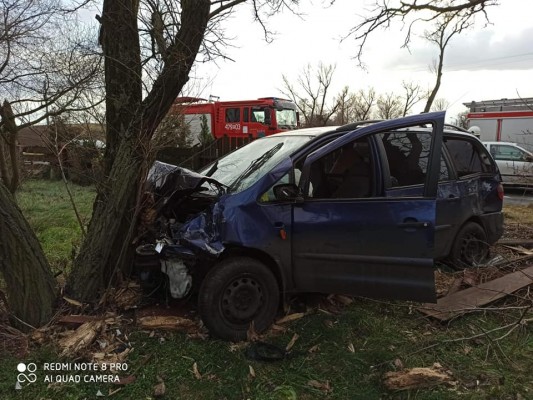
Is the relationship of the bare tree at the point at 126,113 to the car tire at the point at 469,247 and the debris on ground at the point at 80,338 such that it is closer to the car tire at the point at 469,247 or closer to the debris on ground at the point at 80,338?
the debris on ground at the point at 80,338

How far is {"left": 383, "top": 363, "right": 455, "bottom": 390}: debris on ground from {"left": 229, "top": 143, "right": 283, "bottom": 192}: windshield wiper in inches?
77.6

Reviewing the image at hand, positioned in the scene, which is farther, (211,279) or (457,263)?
(457,263)

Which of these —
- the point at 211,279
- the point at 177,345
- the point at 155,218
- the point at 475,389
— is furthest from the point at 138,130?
the point at 475,389

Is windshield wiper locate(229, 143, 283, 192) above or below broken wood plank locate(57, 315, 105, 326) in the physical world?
above

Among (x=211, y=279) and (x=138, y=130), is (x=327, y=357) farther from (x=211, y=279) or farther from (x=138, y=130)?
(x=138, y=130)

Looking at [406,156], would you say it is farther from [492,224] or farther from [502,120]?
[502,120]

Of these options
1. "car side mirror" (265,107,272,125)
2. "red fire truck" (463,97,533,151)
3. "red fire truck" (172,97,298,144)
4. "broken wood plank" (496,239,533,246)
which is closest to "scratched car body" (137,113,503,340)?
"broken wood plank" (496,239,533,246)

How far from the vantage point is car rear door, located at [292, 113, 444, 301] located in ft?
12.4

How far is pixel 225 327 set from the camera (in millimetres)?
3678

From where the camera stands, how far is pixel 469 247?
18.3 ft

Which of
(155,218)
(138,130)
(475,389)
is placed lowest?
(475,389)

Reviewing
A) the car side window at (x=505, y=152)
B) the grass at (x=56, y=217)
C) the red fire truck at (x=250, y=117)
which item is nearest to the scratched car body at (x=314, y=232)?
the grass at (x=56, y=217)

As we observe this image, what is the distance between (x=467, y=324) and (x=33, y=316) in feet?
12.4

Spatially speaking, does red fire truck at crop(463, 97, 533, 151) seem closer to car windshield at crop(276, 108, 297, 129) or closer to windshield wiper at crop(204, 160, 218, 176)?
car windshield at crop(276, 108, 297, 129)
